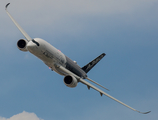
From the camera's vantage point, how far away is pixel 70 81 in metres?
69.4

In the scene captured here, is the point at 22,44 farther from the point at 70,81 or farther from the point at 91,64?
the point at 91,64

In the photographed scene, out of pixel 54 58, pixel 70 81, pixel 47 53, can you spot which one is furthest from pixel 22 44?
pixel 70 81

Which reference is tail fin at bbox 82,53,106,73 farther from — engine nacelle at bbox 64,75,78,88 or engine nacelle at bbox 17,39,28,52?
engine nacelle at bbox 17,39,28,52

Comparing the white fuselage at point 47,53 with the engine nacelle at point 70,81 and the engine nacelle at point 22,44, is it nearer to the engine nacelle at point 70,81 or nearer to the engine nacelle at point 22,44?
the engine nacelle at point 70,81

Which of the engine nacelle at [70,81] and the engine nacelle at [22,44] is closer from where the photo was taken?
the engine nacelle at [70,81]

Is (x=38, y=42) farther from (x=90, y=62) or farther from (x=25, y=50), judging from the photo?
(x=90, y=62)

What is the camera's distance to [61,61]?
7231cm

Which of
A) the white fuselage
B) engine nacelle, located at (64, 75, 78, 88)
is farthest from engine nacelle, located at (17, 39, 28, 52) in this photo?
engine nacelle, located at (64, 75, 78, 88)

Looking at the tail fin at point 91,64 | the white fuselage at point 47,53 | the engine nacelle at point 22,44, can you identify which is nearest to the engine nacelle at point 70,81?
the white fuselage at point 47,53

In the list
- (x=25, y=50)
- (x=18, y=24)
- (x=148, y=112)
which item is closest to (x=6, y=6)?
(x=18, y=24)

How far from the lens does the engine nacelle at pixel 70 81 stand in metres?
68.9

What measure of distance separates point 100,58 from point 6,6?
28793mm

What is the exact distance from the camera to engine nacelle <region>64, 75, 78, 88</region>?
226ft

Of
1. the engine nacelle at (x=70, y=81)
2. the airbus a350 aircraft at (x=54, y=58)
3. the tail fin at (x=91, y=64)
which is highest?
the tail fin at (x=91, y=64)
